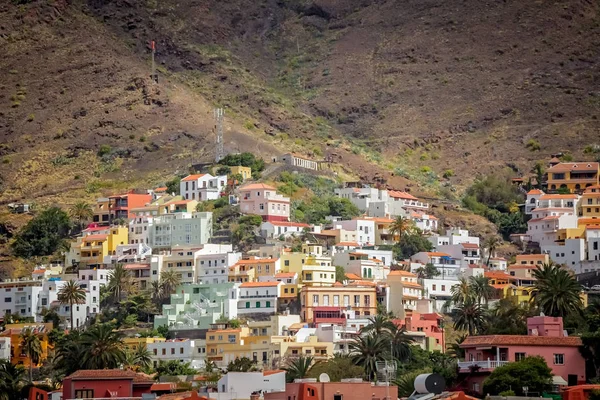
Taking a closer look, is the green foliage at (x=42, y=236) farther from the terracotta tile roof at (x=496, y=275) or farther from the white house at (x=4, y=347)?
the terracotta tile roof at (x=496, y=275)

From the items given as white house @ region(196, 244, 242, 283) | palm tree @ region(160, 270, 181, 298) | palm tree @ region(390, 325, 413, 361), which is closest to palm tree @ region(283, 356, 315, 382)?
palm tree @ region(390, 325, 413, 361)

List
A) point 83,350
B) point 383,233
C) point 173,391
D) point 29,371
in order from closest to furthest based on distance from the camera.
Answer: point 173,391 → point 83,350 → point 29,371 → point 383,233

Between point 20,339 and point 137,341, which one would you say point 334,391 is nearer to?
point 137,341

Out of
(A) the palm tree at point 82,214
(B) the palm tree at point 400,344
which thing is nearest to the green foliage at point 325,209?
(A) the palm tree at point 82,214

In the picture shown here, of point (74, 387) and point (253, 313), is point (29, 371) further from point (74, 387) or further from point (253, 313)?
point (74, 387)

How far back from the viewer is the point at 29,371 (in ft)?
424

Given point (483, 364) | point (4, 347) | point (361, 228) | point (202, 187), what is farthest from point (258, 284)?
point (483, 364)

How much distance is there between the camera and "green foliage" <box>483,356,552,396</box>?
8569 centimetres

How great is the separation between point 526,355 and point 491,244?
217 ft

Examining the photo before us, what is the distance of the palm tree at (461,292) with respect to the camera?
137m

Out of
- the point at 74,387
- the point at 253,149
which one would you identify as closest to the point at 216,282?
the point at 253,149

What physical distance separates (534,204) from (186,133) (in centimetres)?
3709

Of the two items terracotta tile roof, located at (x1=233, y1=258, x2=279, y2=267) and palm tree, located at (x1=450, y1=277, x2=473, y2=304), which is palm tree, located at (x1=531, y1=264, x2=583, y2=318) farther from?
terracotta tile roof, located at (x1=233, y1=258, x2=279, y2=267)

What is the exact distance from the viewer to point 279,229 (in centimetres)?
15450
